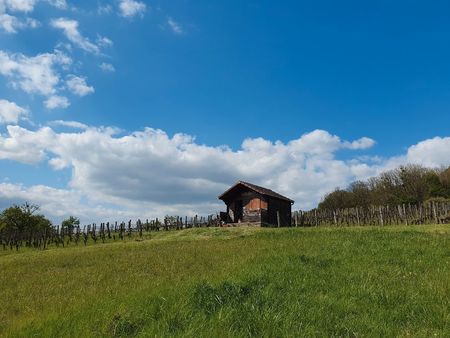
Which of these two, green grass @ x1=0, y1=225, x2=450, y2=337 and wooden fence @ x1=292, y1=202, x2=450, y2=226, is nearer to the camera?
green grass @ x1=0, y1=225, x2=450, y2=337

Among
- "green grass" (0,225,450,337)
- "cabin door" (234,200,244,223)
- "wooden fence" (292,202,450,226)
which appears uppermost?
"cabin door" (234,200,244,223)

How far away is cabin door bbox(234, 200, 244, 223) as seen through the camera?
164 feet

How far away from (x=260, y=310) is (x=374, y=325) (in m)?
1.92

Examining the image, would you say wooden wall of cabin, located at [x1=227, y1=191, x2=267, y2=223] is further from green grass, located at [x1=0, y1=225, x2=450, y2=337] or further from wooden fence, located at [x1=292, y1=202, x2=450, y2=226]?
green grass, located at [x1=0, y1=225, x2=450, y2=337]

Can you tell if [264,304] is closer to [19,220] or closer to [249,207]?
[249,207]

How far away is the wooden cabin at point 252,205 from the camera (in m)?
47.1

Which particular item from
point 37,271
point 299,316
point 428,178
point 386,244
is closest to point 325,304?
point 299,316

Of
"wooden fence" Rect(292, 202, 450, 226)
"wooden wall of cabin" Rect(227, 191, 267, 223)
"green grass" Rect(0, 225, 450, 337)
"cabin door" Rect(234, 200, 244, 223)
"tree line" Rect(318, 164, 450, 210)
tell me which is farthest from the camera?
"tree line" Rect(318, 164, 450, 210)

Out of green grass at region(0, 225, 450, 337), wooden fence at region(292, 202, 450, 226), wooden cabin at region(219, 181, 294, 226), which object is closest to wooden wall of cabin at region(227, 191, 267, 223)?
wooden cabin at region(219, 181, 294, 226)

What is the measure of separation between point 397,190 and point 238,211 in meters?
38.0

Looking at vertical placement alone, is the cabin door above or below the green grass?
above

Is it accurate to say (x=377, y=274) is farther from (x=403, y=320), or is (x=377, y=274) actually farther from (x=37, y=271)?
(x=37, y=271)

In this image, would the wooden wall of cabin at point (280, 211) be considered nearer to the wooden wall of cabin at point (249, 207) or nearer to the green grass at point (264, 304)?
the wooden wall of cabin at point (249, 207)

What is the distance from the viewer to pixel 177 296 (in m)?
8.07
